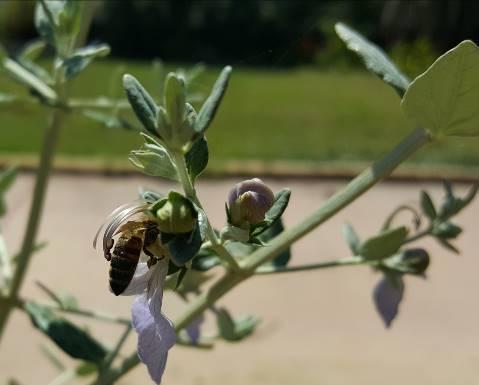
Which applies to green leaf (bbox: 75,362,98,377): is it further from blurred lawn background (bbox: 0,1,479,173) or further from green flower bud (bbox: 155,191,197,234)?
blurred lawn background (bbox: 0,1,479,173)

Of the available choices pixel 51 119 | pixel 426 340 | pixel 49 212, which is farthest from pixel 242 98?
pixel 51 119

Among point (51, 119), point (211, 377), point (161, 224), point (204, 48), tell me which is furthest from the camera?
point (204, 48)

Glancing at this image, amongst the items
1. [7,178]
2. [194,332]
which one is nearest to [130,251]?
[194,332]

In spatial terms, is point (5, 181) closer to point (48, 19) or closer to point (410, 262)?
point (48, 19)

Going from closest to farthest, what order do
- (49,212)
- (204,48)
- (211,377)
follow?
(211,377)
(49,212)
(204,48)

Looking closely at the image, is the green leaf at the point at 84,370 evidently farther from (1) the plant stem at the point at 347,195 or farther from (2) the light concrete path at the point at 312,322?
(2) the light concrete path at the point at 312,322

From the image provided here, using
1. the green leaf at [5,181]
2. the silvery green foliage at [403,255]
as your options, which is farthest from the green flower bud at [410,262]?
the green leaf at [5,181]

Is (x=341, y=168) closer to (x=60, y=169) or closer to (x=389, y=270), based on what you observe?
(x=60, y=169)
